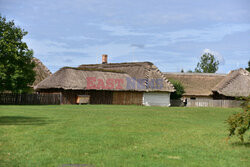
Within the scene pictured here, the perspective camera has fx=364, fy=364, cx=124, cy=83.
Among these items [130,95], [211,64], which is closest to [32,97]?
[130,95]

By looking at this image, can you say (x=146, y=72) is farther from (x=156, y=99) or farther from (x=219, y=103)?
(x=219, y=103)

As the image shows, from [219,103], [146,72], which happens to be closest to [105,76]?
[146,72]

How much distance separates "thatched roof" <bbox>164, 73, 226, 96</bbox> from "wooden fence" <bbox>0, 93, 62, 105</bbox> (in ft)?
86.5

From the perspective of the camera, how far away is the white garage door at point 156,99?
174 feet

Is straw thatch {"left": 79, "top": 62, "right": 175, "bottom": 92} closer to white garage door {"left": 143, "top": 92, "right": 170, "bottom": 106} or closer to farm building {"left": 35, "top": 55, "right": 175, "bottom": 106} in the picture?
farm building {"left": 35, "top": 55, "right": 175, "bottom": 106}

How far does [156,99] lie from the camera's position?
2119 inches

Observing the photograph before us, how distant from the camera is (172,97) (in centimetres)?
5744

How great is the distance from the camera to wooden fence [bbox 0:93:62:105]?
40.4 m

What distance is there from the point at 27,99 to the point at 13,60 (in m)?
4.99

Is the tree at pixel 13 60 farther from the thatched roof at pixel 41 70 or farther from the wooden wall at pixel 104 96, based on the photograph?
the thatched roof at pixel 41 70

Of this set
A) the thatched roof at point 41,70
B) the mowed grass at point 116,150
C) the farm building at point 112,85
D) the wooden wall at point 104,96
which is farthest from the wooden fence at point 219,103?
the mowed grass at point 116,150

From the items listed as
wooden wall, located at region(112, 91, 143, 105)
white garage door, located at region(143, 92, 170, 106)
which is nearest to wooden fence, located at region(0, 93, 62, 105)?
wooden wall, located at region(112, 91, 143, 105)

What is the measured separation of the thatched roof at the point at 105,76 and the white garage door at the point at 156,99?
44.0 inches

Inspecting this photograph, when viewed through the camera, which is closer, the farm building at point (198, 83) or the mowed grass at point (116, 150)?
the mowed grass at point (116, 150)
